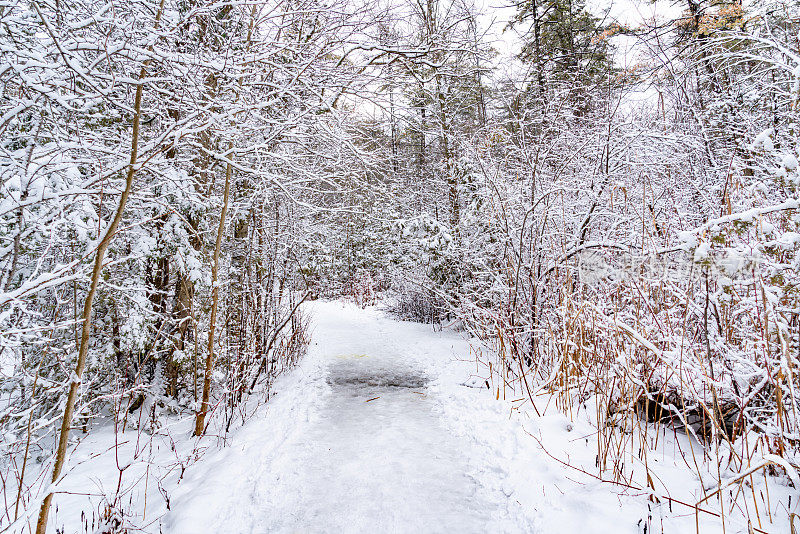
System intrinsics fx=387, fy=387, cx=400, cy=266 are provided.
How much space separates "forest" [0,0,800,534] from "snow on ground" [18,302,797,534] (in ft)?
0.24

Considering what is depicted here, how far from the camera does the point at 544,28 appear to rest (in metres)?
11.6

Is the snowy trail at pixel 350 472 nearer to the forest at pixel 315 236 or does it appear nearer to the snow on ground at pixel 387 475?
the snow on ground at pixel 387 475

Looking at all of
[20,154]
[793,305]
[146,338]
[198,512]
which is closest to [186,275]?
[146,338]

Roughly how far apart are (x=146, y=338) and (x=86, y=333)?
251 centimetres

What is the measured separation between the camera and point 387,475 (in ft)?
10.2

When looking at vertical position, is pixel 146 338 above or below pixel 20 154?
below

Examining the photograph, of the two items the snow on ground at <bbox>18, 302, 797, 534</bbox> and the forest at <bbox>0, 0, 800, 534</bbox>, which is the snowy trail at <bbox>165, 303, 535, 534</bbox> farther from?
the forest at <bbox>0, 0, 800, 534</bbox>

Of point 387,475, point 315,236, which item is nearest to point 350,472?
point 387,475

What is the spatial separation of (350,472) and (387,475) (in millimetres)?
317

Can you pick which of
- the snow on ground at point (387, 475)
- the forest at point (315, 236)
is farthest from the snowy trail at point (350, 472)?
the forest at point (315, 236)

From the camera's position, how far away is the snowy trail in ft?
8.39

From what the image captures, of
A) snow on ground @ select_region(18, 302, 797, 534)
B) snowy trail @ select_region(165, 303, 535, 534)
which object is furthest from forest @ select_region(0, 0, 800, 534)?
snowy trail @ select_region(165, 303, 535, 534)

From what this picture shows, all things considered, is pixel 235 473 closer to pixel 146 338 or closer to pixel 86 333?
pixel 86 333

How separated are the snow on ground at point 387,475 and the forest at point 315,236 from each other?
7 centimetres
